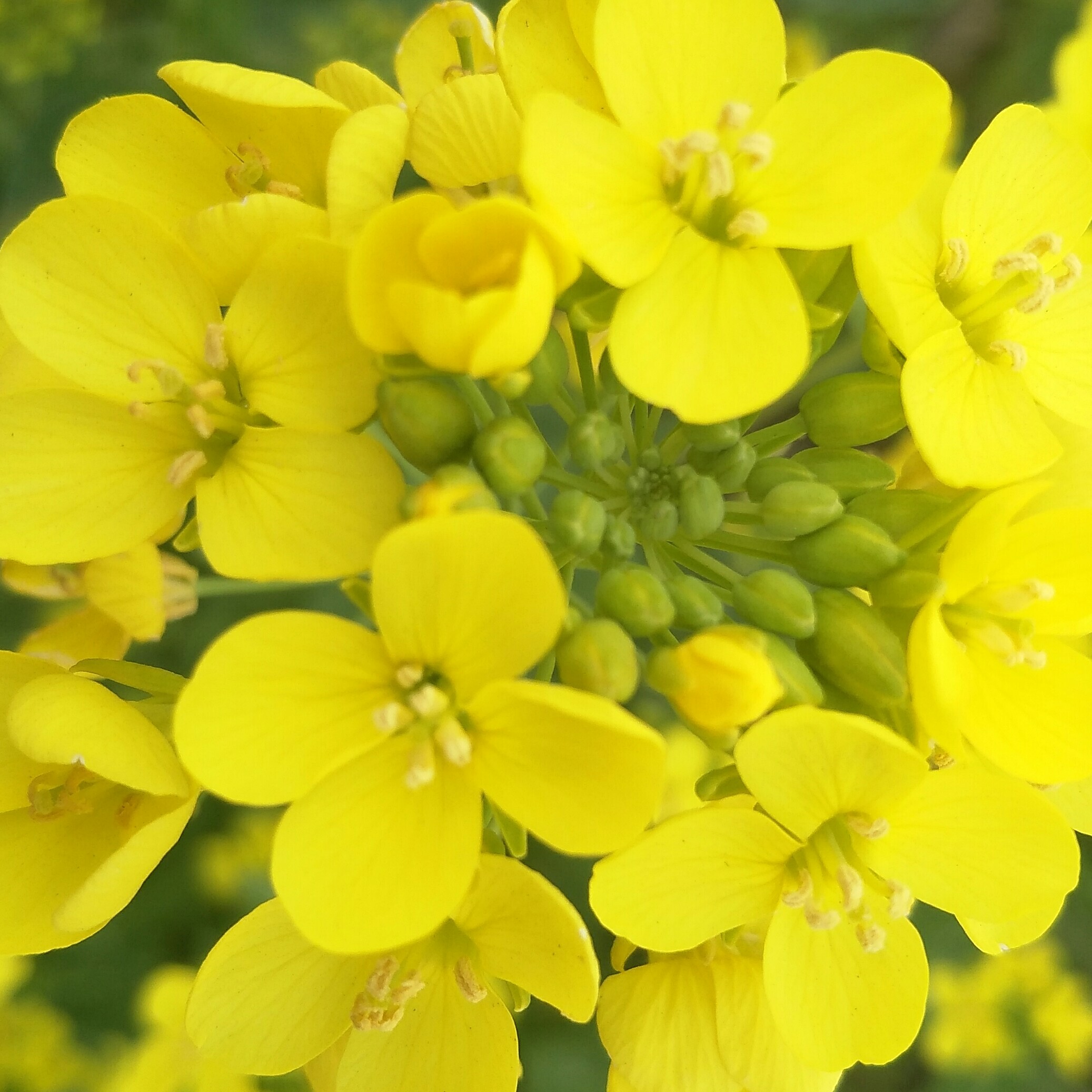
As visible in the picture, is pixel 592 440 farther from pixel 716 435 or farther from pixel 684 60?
pixel 684 60

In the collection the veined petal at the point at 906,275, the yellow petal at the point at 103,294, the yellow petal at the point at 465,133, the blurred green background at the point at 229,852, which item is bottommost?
the blurred green background at the point at 229,852

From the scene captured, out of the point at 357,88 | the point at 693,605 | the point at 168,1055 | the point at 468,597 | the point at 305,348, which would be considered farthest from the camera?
the point at 168,1055

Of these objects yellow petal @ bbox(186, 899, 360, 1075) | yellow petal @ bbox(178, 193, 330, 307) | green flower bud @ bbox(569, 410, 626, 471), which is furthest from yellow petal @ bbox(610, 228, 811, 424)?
yellow petal @ bbox(186, 899, 360, 1075)

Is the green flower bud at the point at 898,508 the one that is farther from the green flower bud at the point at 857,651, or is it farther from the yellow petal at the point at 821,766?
the yellow petal at the point at 821,766

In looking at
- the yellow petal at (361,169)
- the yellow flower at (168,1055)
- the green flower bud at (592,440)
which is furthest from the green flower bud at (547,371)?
the yellow flower at (168,1055)

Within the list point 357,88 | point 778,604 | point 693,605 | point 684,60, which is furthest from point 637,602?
point 357,88

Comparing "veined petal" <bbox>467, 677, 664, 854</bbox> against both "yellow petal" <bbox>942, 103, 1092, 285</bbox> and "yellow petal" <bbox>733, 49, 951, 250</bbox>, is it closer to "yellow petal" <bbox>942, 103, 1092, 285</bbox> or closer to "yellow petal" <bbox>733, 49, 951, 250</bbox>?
"yellow petal" <bbox>733, 49, 951, 250</bbox>
